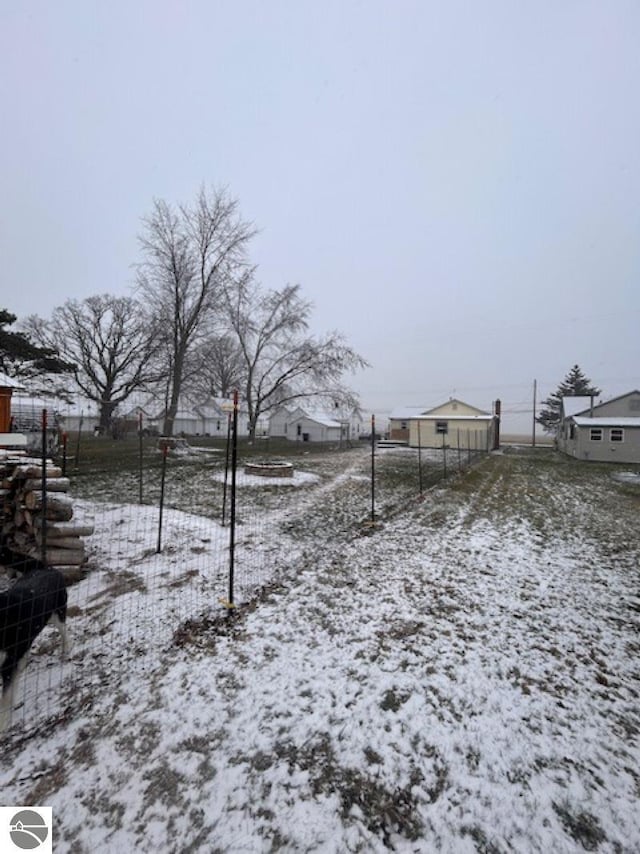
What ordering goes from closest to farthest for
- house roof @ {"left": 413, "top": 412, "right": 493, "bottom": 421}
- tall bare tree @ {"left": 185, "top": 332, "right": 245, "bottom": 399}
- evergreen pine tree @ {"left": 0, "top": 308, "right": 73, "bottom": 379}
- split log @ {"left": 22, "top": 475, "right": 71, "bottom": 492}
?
split log @ {"left": 22, "top": 475, "right": 71, "bottom": 492}, evergreen pine tree @ {"left": 0, "top": 308, "right": 73, "bottom": 379}, tall bare tree @ {"left": 185, "top": 332, "right": 245, "bottom": 399}, house roof @ {"left": 413, "top": 412, "right": 493, "bottom": 421}

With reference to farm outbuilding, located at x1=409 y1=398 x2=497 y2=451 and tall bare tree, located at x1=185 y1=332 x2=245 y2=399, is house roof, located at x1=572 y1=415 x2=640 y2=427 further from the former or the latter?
tall bare tree, located at x1=185 y1=332 x2=245 y2=399

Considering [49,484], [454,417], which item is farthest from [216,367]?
[49,484]

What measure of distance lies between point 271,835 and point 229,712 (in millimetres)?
786

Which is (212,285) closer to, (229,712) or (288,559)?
(288,559)

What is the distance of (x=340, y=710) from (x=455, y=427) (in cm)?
2821

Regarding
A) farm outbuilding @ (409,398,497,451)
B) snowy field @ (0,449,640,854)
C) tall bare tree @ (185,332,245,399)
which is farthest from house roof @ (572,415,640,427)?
tall bare tree @ (185,332,245,399)

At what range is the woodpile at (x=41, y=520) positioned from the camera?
409 centimetres

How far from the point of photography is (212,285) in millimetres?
20453

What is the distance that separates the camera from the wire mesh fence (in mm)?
2820

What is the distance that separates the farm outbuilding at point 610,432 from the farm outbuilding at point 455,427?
573cm

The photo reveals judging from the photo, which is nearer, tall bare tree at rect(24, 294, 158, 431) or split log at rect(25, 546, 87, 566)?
split log at rect(25, 546, 87, 566)

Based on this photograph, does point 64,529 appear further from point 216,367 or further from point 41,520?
point 216,367

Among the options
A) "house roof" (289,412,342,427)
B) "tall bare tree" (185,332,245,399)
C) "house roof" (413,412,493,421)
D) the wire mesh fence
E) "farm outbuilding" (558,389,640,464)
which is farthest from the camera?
"house roof" (289,412,342,427)

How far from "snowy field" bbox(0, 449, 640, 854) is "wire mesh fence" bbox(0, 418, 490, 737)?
0.03 m
